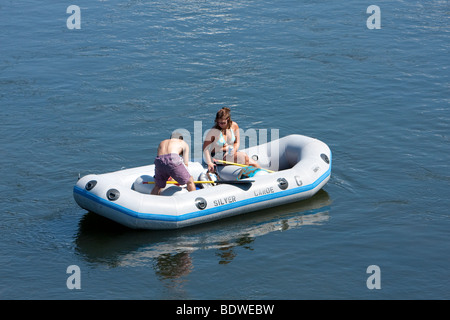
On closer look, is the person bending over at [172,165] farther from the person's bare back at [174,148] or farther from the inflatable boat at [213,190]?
the inflatable boat at [213,190]

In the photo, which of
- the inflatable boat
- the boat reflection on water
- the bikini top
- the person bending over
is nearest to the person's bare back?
the person bending over

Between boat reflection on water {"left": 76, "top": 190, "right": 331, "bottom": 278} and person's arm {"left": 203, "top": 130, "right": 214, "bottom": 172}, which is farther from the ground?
person's arm {"left": 203, "top": 130, "right": 214, "bottom": 172}

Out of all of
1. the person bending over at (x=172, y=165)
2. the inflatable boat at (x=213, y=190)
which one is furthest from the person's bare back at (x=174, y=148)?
the inflatable boat at (x=213, y=190)

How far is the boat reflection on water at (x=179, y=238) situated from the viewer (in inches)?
372

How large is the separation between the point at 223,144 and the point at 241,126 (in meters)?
2.93

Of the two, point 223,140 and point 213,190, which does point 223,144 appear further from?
point 213,190

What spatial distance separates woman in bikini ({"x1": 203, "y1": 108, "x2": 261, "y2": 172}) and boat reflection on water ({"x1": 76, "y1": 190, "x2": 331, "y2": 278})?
94 centimetres

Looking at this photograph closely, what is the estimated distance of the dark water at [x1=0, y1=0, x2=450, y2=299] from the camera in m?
9.12

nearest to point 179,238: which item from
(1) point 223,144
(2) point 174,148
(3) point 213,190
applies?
(3) point 213,190

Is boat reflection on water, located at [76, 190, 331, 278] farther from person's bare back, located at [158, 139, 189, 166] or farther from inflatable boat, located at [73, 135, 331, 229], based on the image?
person's bare back, located at [158, 139, 189, 166]

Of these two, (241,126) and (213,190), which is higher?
(241,126)

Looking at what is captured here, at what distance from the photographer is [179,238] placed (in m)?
9.95

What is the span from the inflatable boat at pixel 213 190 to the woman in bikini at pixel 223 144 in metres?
0.20

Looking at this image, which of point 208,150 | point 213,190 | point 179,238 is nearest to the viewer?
point 179,238
